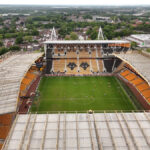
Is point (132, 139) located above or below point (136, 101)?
above

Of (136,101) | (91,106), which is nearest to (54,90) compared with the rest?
(91,106)

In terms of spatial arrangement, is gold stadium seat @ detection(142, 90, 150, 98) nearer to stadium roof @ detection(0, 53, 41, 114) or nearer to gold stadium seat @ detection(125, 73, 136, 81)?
gold stadium seat @ detection(125, 73, 136, 81)

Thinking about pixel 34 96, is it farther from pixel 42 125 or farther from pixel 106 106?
pixel 42 125

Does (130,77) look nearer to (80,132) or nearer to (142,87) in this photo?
(142,87)

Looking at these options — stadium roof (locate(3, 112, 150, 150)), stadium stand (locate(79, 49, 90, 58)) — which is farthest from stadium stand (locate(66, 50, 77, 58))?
stadium roof (locate(3, 112, 150, 150))

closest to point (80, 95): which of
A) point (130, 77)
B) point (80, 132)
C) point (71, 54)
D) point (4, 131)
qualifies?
point (130, 77)
